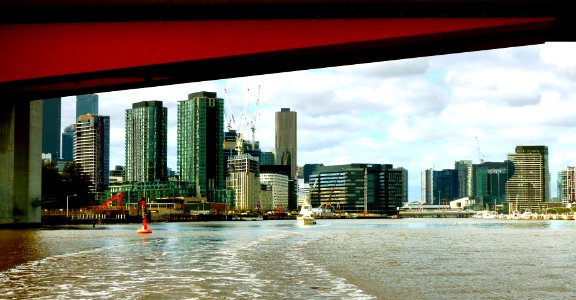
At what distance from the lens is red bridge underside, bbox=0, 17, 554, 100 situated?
25797 mm

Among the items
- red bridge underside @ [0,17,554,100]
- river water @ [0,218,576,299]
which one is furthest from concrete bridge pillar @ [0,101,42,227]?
red bridge underside @ [0,17,554,100]

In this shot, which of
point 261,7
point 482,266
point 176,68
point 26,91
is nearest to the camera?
point 261,7

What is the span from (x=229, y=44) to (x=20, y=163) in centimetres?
6105

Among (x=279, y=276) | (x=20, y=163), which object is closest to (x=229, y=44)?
(x=279, y=276)

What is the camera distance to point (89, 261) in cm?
3544

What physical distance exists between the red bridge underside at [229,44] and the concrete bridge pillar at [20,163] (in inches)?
1869

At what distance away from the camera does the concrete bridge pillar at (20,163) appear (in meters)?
78.2

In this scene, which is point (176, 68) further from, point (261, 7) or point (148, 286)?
point (148, 286)

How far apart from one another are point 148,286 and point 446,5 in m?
13.2

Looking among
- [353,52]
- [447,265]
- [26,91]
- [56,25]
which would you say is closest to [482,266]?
[447,265]

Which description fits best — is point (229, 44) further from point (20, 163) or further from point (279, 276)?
point (20, 163)

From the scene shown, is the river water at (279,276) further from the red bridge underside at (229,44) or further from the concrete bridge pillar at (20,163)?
the concrete bridge pillar at (20,163)

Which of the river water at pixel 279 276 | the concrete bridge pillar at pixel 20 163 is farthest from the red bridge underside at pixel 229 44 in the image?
the concrete bridge pillar at pixel 20 163

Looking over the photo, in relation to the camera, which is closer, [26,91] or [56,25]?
[56,25]
